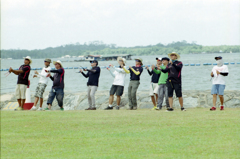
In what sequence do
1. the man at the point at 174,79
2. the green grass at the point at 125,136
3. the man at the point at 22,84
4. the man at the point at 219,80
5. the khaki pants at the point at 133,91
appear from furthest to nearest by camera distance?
the man at the point at 22,84
the khaki pants at the point at 133,91
the man at the point at 219,80
the man at the point at 174,79
the green grass at the point at 125,136

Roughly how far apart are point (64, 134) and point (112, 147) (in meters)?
1.63

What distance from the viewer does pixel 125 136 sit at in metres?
7.30

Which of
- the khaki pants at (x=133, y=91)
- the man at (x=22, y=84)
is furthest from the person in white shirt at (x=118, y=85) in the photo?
the man at (x=22, y=84)

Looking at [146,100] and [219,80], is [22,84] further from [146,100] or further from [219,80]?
[219,80]

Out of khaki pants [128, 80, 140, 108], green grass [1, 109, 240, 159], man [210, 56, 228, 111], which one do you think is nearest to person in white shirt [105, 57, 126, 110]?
khaki pants [128, 80, 140, 108]

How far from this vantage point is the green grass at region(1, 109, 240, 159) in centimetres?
623

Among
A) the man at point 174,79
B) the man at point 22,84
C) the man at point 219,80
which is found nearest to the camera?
the man at point 174,79

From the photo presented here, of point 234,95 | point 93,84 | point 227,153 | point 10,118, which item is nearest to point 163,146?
point 227,153

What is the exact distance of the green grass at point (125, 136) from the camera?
245 inches

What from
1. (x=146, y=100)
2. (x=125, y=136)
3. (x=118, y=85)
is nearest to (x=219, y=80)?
(x=118, y=85)

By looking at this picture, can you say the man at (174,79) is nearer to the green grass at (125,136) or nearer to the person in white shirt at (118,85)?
the green grass at (125,136)

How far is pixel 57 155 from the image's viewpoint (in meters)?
→ 6.39

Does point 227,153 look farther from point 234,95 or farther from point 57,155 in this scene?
point 234,95

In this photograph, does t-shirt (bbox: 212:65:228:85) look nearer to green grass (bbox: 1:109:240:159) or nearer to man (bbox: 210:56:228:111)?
man (bbox: 210:56:228:111)
